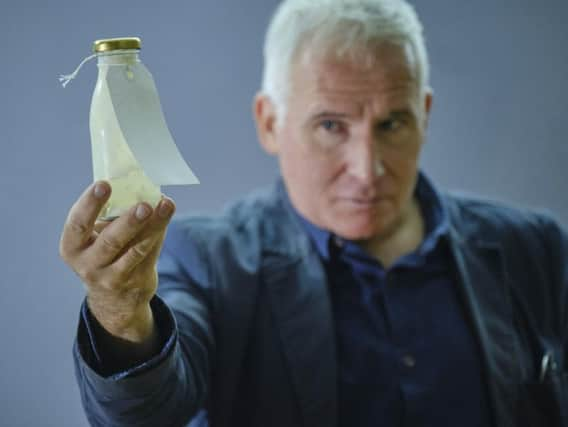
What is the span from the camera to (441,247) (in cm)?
164

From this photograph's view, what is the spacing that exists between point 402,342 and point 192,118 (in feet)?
2.42

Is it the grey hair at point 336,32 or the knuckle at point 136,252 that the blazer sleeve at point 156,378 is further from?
the grey hair at point 336,32

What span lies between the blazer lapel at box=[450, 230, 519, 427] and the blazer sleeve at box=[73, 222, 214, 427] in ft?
1.81

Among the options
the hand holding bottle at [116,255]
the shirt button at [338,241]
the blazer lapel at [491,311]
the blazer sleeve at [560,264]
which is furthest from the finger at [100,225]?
the blazer sleeve at [560,264]

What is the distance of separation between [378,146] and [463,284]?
1.06 feet

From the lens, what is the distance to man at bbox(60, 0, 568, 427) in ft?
4.77

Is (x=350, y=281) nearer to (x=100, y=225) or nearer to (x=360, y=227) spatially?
(x=360, y=227)

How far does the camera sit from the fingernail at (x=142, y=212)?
31.4 inches

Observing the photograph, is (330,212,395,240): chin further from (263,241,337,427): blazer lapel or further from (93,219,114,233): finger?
(93,219,114,233): finger

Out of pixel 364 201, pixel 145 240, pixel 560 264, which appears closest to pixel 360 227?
pixel 364 201

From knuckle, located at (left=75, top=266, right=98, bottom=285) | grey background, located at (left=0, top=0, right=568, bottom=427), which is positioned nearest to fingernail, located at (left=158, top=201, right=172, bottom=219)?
knuckle, located at (left=75, top=266, right=98, bottom=285)

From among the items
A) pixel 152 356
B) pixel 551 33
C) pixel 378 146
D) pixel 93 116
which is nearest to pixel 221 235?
pixel 378 146

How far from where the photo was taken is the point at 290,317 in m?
1.48

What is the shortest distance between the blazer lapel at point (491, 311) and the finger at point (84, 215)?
0.94m
